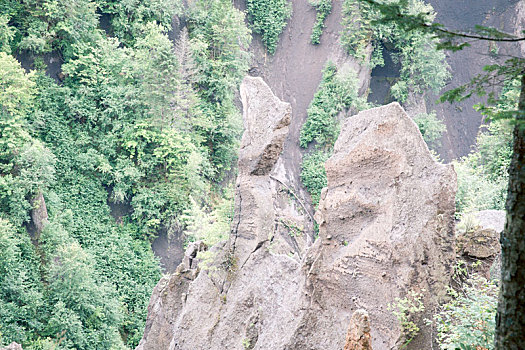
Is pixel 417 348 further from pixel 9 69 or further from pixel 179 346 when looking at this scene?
pixel 9 69

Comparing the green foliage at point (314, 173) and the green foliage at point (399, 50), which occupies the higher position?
the green foliage at point (399, 50)

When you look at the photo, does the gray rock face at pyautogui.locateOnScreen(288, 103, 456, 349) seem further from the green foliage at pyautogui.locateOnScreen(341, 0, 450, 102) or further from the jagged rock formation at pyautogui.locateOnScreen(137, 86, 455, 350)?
the green foliage at pyautogui.locateOnScreen(341, 0, 450, 102)

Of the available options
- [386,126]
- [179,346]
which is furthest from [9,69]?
[386,126]

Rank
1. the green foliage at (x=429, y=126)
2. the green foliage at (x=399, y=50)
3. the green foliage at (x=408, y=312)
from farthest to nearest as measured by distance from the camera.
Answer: the green foliage at (x=429, y=126) → the green foliage at (x=399, y=50) → the green foliage at (x=408, y=312)

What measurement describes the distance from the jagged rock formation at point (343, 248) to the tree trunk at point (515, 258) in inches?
166

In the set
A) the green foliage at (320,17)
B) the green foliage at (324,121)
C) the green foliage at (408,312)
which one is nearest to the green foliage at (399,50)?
the green foliage at (324,121)

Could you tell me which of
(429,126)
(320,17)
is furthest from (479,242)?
(320,17)

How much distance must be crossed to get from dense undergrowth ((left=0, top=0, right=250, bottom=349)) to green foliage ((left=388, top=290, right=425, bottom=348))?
1479cm

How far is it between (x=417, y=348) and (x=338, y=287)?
1727mm

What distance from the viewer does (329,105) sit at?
1202 inches

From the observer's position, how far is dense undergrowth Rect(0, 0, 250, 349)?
70.1 feet

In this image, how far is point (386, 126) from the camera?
29.5ft

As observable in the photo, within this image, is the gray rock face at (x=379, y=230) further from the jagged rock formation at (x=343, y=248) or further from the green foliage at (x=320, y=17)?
the green foliage at (x=320, y=17)

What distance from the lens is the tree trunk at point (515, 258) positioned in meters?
4.04
